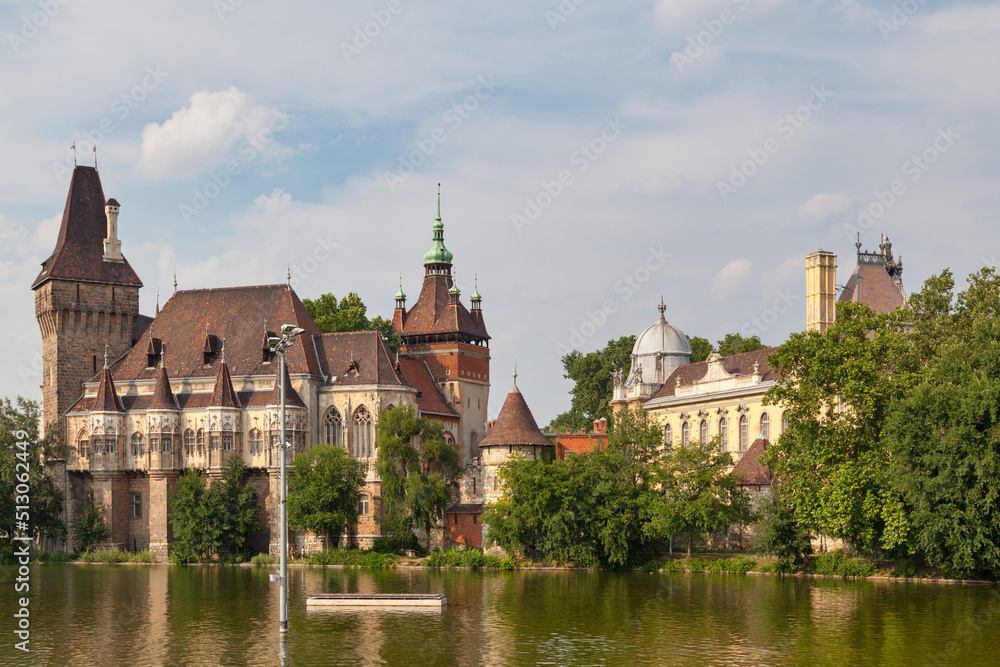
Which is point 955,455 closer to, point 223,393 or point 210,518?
point 210,518

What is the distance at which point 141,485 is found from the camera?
257 ft

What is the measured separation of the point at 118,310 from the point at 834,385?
166ft

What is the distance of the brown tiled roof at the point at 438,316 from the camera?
9888cm

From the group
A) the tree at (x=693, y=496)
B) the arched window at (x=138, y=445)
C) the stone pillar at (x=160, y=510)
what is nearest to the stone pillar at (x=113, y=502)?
the arched window at (x=138, y=445)

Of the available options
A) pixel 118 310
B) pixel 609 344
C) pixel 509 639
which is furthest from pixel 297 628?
pixel 609 344

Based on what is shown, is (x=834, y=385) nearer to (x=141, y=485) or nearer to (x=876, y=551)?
(x=876, y=551)

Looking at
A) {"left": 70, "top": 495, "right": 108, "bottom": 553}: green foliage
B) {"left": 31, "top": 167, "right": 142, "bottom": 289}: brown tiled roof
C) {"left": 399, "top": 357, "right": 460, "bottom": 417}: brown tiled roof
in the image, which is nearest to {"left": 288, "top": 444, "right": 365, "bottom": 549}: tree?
{"left": 70, "top": 495, "right": 108, "bottom": 553}: green foliage

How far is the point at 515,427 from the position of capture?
69938mm

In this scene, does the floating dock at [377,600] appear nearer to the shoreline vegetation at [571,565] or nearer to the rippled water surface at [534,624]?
the rippled water surface at [534,624]

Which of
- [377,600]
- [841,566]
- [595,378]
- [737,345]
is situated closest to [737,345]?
[737,345]

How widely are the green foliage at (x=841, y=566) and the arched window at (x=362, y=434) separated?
31.4 m

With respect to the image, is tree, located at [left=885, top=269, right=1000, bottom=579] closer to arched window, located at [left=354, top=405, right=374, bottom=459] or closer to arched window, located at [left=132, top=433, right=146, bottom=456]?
arched window, located at [left=354, top=405, right=374, bottom=459]

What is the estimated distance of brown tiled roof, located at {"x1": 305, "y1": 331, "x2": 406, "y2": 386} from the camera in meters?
78.6

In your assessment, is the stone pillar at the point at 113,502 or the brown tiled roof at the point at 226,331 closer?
the stone pillar at the point at 113,502
